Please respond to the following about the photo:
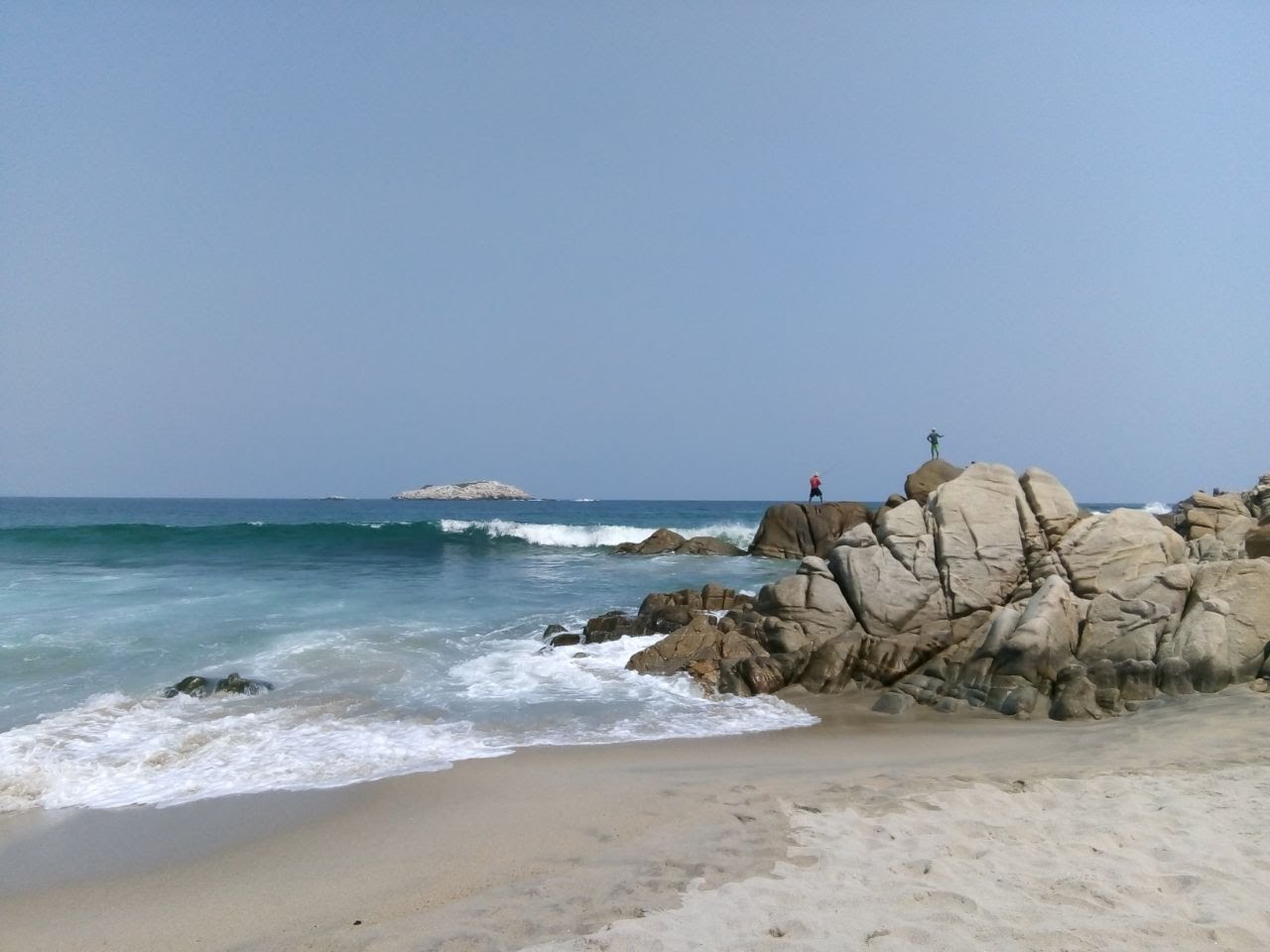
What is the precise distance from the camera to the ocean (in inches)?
327

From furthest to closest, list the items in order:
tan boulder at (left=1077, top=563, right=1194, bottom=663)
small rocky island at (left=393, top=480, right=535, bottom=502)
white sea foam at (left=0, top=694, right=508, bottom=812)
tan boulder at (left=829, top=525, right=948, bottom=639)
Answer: small rocky island at (left=393, top=480, right=535, bottom=502) → tan boulder at (left=829, top=525, right=948, bottom=639) → tan boulder at (left=1077, top=563, right=1194, bottom=663) → white sea foam at (left=0, top=694, right=508, bottom=812)

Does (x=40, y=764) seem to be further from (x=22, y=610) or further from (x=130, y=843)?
(x=22, y=610)

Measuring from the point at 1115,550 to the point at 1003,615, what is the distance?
2.32m

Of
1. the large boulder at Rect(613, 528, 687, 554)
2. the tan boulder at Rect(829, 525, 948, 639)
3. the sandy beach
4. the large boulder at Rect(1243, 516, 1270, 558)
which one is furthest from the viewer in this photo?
the large boulder at Rect(613, 528, 687, 554)

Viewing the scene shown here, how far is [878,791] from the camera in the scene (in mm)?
6789

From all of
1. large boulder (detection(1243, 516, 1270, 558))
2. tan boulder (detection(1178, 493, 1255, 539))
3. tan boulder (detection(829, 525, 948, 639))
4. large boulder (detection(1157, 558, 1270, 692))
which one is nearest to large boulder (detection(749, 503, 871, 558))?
tan boulder (detection(1178, 493, 1255, 539))

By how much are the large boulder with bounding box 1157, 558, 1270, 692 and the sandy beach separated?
115 centimetres

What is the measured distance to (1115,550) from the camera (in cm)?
1191

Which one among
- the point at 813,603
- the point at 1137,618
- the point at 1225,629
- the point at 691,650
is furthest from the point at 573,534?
the point at 1225,629

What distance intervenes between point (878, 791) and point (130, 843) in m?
5.77

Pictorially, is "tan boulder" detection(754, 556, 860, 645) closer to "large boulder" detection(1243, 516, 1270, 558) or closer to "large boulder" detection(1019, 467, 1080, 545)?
"large boulder" detection(1019, 467, 1080, 545)

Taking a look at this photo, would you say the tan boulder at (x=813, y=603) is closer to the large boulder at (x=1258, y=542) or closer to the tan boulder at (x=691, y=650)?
the tan boulder at (x=691, y=650)

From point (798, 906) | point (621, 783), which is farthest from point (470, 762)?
point (798, 906)

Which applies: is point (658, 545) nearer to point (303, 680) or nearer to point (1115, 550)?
point (303, 680)
